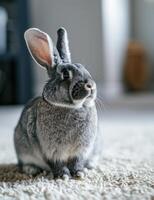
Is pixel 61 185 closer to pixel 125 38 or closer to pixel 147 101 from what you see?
pixel 147 101

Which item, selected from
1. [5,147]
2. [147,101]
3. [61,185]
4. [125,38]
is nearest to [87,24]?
[125,38]

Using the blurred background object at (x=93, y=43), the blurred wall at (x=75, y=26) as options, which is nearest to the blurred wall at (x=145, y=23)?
the blurred background object at (x=93, y=43)

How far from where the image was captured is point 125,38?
2.98 meters

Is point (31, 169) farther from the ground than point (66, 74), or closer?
closer

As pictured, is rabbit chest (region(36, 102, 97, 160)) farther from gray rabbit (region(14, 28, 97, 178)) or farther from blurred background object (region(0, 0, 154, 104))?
blurred background object (region(0, 0, 154, 104))

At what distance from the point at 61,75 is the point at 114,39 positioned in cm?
198

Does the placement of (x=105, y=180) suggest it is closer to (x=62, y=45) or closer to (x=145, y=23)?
(x=62, y=45)

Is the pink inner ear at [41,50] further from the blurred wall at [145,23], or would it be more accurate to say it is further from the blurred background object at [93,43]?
the blurred wall at [145,23]

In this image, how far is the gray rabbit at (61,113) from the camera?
88 centimetres

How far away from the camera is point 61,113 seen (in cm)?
90

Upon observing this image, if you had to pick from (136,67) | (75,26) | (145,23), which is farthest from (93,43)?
(145,23)

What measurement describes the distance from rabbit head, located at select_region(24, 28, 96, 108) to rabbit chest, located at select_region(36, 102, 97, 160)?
0.02 metres

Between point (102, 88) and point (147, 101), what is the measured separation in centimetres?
29

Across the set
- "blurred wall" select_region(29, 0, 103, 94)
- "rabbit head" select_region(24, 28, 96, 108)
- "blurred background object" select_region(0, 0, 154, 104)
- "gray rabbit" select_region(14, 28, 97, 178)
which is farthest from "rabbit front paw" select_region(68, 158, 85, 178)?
"blurred wall" select_region(29, 0, 103, 94)
